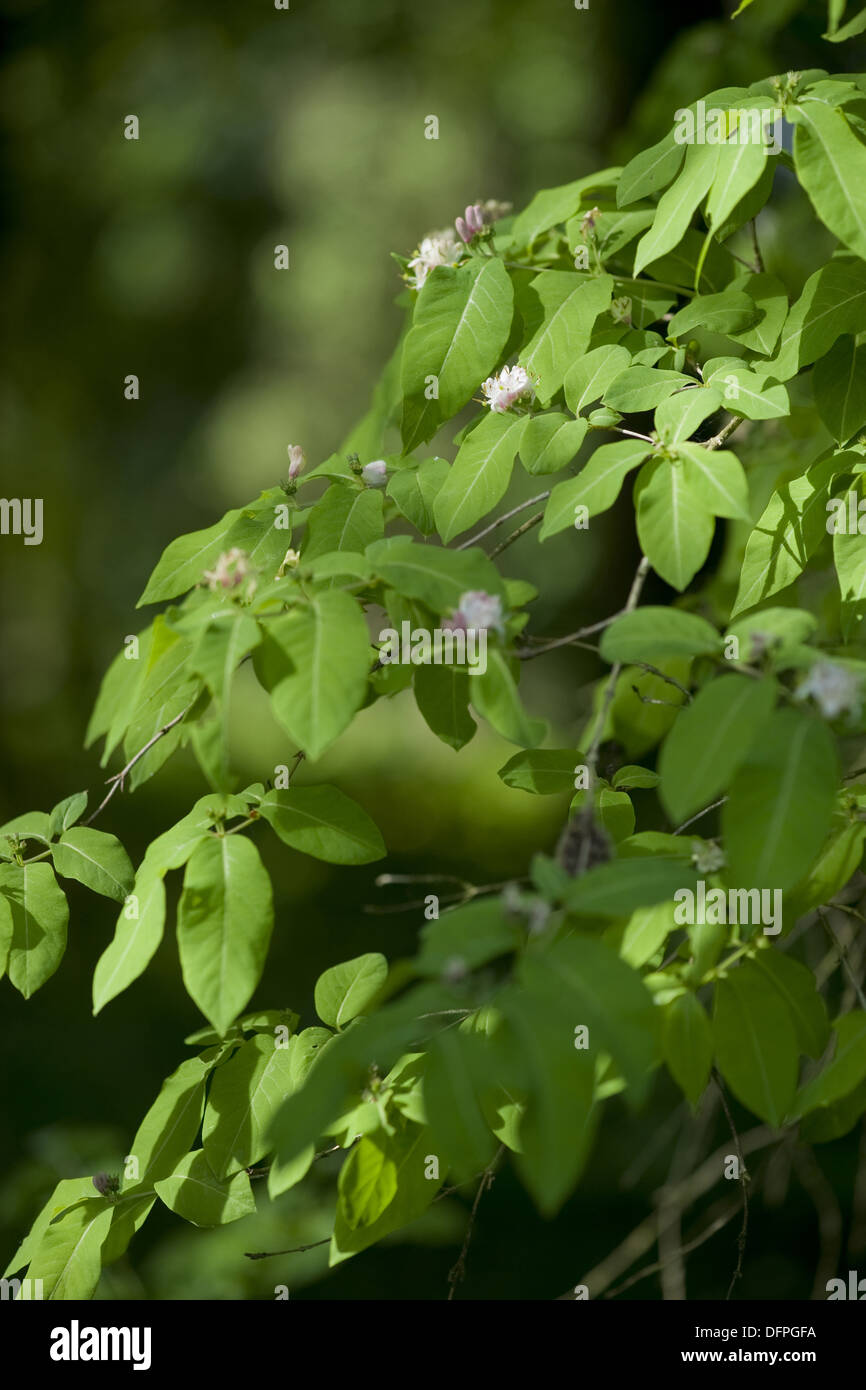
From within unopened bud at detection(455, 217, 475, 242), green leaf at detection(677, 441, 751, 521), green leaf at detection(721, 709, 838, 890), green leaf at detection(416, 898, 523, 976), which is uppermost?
unopened bud at detection(455, 217, 475, 242)

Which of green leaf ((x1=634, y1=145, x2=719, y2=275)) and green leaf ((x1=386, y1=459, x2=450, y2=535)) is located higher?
green leaf ((x1=634, y1=145, x2=719, y2=275))

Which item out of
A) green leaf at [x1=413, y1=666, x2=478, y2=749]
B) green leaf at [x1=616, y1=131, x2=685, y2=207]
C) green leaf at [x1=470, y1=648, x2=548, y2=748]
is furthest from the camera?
green leaf at [x1=616, y1=131, x2=685, y2=207]

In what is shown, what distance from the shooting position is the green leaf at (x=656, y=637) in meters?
0.83

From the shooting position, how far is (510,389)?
3.94ft

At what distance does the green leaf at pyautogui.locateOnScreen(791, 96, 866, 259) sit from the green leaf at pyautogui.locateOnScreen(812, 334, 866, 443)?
198mm

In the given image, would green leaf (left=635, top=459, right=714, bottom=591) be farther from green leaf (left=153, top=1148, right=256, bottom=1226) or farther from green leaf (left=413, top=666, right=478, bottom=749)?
green leaf (left=153, top=1148, right=256, bottom=1226)

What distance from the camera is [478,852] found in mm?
4809

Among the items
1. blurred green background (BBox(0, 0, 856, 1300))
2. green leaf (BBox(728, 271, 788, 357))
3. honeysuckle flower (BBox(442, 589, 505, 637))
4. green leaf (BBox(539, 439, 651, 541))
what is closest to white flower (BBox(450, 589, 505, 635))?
honeysuckle flower (BBox(442, 589, 505, 637))

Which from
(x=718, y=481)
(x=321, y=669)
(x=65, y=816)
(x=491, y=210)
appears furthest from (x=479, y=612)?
(x=491, y=210)

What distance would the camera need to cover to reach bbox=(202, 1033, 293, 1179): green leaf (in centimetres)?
108

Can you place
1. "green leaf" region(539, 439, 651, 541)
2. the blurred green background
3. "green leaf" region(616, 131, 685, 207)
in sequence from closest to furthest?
"green leaf" region(539, 439, 651, 541), "green leaf" region(616, 131, 685, 207), the blurred green background

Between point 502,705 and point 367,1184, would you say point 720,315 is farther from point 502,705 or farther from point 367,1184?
point 367,1184

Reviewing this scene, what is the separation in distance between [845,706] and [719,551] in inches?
53.6
